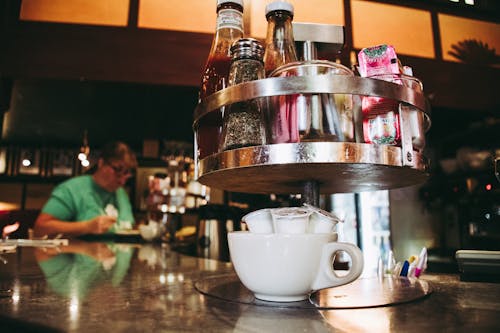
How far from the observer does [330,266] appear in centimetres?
47

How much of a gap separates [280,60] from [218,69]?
12 centimetres

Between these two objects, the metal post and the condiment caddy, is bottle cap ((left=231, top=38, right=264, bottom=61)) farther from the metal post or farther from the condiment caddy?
the metal post

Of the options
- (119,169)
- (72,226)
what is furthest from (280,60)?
(119,169)

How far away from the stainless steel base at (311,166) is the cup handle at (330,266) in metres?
0.11

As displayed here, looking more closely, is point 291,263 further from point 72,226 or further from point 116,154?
point 116,154

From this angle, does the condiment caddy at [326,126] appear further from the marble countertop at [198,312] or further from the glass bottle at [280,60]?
the marble countertop at [198,312]

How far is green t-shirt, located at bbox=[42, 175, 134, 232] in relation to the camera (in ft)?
9.08

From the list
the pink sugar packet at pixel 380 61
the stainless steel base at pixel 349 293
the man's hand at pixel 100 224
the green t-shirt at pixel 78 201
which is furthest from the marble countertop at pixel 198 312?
the green t-shirt at pixel 78 201

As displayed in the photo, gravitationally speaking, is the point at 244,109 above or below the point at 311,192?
above

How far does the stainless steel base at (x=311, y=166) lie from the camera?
48 cm

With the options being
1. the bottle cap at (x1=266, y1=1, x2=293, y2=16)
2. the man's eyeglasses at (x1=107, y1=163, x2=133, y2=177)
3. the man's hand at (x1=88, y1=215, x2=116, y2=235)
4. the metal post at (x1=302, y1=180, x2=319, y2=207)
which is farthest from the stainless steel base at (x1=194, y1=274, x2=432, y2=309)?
the man's eyeglasses at (x1=107, y1=163, x2=133, y2=177)

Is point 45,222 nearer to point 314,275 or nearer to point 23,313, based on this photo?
point 23,313

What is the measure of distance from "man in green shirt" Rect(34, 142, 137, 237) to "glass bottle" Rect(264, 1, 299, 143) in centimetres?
224

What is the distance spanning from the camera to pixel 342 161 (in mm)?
473
